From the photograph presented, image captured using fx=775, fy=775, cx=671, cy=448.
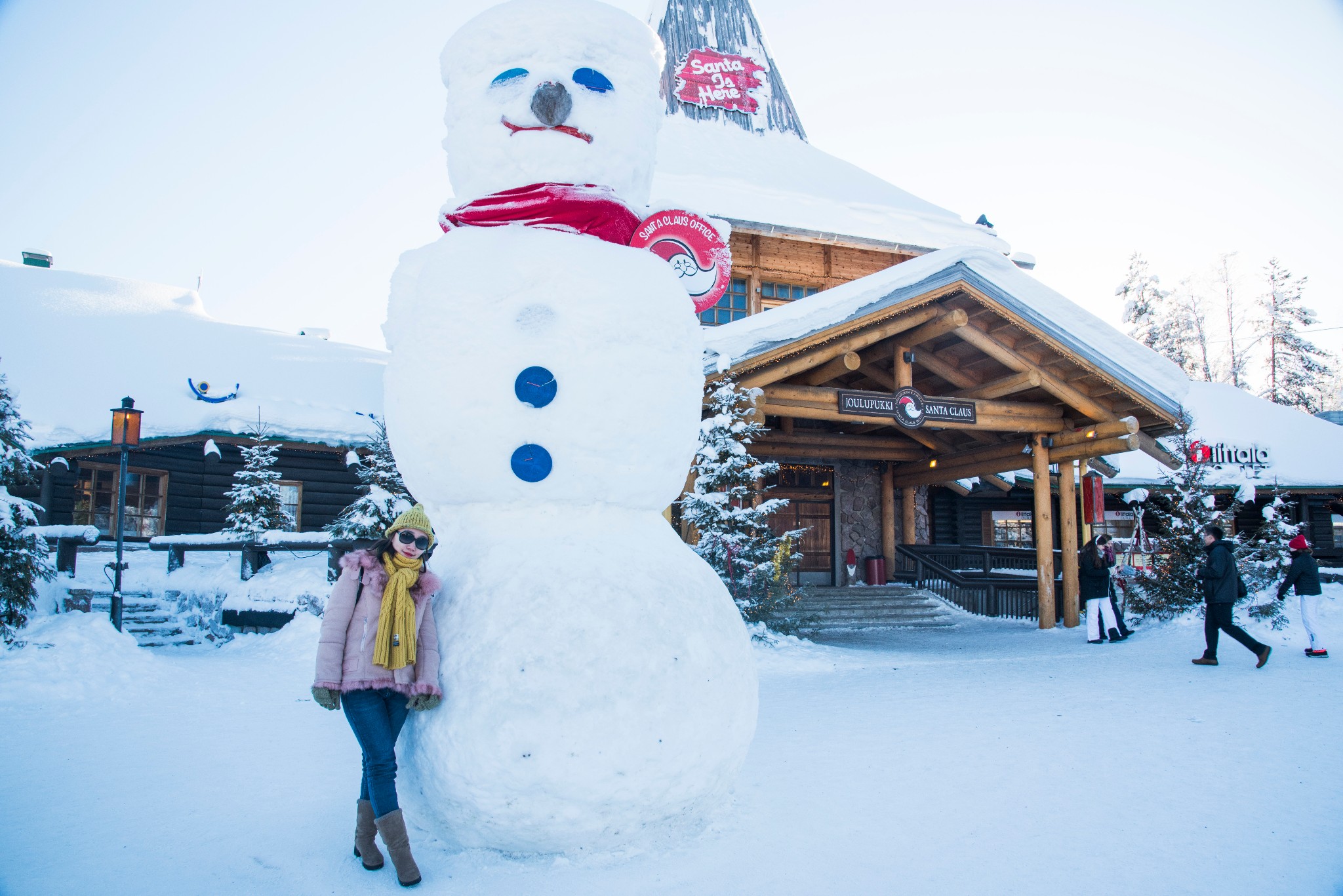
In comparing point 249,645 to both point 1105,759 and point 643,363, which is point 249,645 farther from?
point 1105,759

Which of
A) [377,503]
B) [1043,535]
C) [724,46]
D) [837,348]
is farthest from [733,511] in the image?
[724,46]

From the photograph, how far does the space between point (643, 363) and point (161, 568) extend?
10418 millimetres

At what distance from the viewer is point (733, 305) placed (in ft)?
46.6

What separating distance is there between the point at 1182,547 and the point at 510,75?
33.9ft

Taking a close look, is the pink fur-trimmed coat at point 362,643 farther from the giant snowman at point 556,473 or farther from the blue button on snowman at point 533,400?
the blue button on snowman at point 533,400

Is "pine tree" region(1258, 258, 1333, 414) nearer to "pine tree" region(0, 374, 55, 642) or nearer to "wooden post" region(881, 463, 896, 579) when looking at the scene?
"wooden post" region(881, 463, 896, 579)

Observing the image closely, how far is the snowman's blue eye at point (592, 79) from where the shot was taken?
142 inches

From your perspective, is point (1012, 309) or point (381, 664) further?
point (1012, 309)

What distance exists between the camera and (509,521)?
330cm

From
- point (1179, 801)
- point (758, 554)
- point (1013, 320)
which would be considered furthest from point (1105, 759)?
point (1013, 320)

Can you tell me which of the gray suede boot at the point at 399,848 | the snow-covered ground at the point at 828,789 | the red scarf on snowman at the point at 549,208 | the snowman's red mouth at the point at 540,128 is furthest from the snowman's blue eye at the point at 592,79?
the snow-covered ground at the point at 828,789

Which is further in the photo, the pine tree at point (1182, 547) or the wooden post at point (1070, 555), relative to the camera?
the wooden post at point (1070, 555)

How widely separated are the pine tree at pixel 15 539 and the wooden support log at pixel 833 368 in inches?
332

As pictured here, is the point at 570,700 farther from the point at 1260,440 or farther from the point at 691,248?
the point at 1260,440
